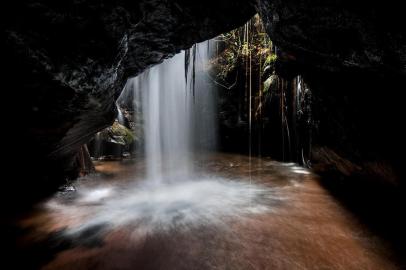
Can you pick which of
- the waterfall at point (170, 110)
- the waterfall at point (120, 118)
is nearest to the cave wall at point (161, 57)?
the waterfall at point (120, 118)

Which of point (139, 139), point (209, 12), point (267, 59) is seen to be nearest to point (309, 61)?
point (209, 12)

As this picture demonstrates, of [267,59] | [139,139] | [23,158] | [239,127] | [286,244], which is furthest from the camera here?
[139,139]

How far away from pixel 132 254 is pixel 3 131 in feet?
9.91

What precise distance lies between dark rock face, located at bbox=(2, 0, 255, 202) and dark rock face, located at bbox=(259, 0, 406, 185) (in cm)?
155

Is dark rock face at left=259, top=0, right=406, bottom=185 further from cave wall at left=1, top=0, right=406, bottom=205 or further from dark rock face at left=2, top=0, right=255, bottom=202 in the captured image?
dark rock face at left=2, top=0, right=255, bottom=202

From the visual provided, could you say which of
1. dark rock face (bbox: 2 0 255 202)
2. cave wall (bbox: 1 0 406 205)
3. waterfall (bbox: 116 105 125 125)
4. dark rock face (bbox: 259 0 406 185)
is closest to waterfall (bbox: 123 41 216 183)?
waterfall (bbox: 116 105 125 125)

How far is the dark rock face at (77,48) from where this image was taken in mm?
3078

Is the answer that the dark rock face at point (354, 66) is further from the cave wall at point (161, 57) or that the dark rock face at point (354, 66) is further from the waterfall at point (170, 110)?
the waterfall at point (170, 110)

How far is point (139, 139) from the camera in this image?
17.8m

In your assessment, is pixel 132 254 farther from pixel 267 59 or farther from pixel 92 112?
pixel 267 59

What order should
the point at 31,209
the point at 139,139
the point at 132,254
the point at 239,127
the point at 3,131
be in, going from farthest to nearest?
the point at 139,139 < the point at 239,127 < the point at 31,209 < the point at 3,131 < the point at 132,254

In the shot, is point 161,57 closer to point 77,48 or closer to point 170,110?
point 77,48

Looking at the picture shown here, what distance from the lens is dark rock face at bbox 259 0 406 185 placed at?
2880 millimetres

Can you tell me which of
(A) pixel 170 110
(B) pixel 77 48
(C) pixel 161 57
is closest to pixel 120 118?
(A) pixel 170 110
